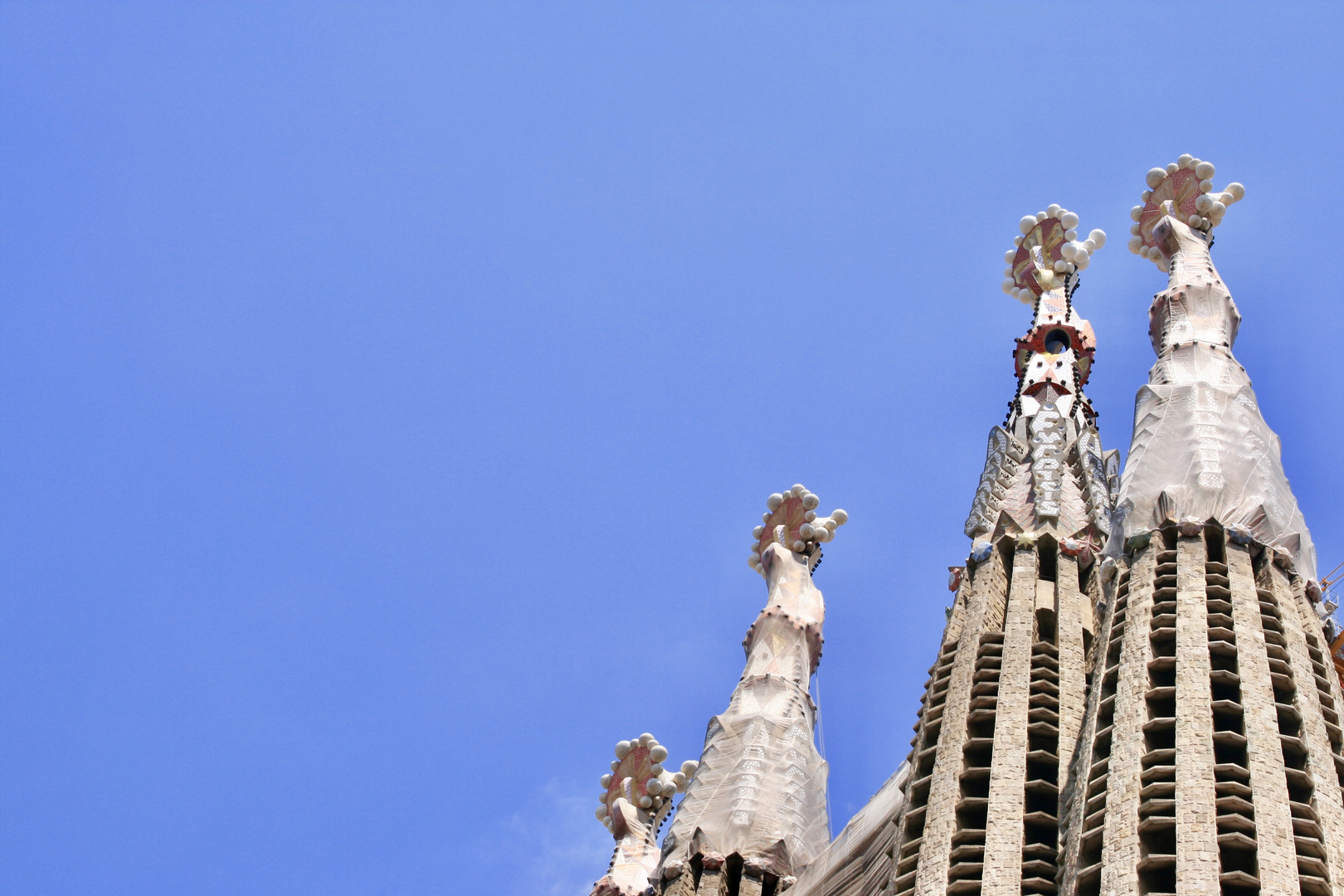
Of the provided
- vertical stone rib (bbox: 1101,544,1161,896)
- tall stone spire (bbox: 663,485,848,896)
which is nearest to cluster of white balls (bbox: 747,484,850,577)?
tall stone spire (bbox: 663,485,848,896)

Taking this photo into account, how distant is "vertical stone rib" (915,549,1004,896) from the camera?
26812 mm

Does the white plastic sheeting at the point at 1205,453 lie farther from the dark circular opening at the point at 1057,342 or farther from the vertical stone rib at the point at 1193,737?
the dark circular opening at the point at 1057,342

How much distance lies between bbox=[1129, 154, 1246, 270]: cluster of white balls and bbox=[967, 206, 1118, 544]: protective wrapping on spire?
14.0 ft

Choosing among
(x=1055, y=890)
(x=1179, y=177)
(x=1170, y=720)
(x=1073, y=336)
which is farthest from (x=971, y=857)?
(x=1073, y=336)

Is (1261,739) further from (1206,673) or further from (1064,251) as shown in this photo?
(1064,251)

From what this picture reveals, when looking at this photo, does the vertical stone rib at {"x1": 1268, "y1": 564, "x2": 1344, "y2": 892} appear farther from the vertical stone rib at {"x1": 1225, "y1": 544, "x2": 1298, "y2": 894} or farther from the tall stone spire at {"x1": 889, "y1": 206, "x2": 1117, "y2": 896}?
the tall stone spire at {"x1": 889, "y1": 206, "x2": 1117, "y2": 896}

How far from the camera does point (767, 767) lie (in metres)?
35.0

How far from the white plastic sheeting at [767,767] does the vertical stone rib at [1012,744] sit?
4263mm

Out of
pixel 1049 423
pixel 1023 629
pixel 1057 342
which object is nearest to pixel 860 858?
pixel 1023 629

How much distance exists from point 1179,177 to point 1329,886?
63.8ft

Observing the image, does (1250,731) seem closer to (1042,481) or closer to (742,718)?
(742,718)

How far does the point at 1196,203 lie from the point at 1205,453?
9.79 m

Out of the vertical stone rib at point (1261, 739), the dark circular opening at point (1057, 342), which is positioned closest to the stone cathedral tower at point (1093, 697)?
the vertical stone rib at point (1261, 739)

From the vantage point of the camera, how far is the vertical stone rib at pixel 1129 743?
2308 centimetres
